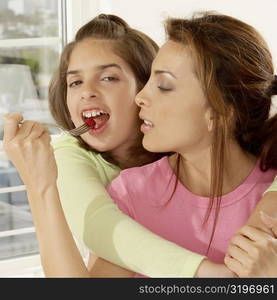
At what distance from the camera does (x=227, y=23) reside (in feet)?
4.83

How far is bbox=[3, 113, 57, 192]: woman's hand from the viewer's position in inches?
53.2

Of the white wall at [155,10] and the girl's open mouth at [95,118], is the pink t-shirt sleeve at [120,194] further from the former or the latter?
the white wall at [155,10]

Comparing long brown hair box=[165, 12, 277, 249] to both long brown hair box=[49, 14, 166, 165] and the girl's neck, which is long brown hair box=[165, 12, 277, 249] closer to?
the girl's neck

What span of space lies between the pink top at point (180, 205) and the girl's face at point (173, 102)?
13 cm

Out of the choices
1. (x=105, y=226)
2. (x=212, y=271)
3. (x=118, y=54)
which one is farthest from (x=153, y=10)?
(x=212, y=271)

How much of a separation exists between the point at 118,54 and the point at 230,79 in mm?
306

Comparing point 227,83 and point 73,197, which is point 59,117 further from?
point 227,83

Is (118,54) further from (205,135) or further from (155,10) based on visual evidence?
(155,10)

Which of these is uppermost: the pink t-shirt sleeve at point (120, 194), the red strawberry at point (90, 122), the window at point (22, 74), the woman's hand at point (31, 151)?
the woman's hand at point (31, 151)

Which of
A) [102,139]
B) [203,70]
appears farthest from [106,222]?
[203,70]

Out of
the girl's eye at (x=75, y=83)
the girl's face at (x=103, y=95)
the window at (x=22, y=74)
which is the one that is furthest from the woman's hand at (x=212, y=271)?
the window at (x=22, y=74)

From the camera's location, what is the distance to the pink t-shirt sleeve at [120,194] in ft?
5.12

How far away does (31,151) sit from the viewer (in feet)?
4.43
